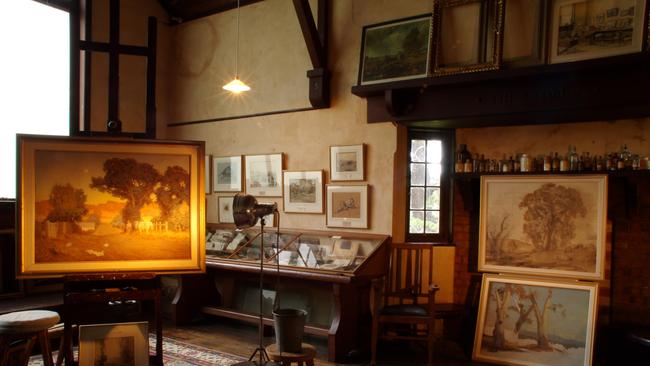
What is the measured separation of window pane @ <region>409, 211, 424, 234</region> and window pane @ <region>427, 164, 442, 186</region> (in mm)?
371

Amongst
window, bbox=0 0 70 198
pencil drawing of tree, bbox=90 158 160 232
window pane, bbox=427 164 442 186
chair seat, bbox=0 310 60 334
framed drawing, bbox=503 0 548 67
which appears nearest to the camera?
chair seat, bbox=0 310 60 334

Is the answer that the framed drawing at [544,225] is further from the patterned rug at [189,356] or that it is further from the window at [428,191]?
the patterned rug at [189,356]

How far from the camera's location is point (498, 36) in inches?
169

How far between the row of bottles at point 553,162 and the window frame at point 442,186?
0.28 meters

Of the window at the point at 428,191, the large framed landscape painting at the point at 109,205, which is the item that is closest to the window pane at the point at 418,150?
the window at the point at 428,191

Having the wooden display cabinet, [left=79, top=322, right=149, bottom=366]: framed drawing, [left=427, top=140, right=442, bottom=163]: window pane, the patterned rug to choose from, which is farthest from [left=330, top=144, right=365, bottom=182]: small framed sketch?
[left=79, top=322, right=149, bottom=366]: framed drawing

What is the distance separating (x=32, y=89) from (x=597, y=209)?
21.4 feet

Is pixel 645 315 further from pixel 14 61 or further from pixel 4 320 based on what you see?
pixel 14 61

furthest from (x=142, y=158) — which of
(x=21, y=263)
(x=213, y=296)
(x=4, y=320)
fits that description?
(x=213, y=296)

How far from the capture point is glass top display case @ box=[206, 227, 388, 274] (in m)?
4.98

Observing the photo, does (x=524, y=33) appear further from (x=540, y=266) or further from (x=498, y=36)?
(x=540, y=266)

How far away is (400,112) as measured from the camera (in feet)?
15.8

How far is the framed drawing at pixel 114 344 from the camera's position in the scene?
3.38 m

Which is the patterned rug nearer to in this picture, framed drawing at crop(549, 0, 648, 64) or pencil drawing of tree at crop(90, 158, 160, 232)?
pencil drawing of tree at crop(90, 158, 160, 232)
